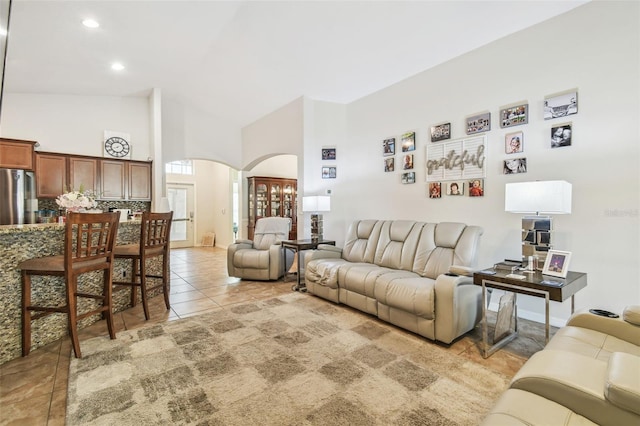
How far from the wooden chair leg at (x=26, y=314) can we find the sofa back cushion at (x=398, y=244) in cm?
330

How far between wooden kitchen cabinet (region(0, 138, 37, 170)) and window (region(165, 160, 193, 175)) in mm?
4546

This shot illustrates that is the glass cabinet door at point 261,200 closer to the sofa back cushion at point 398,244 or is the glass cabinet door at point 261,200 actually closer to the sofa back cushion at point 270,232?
the sofa back cushion at point 270,232

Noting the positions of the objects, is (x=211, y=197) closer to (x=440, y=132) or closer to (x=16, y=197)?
(x=16, y=197)

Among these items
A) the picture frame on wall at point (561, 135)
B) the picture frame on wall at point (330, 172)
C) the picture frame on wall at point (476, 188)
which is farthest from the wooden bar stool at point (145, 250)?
the picture frame on wall at point (561, 135)

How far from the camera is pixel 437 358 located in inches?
90.8

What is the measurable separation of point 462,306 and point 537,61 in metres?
2.59

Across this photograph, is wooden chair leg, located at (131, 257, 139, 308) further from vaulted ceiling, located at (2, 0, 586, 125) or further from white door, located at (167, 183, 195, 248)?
white door, located at (167, 183, 195, 248)

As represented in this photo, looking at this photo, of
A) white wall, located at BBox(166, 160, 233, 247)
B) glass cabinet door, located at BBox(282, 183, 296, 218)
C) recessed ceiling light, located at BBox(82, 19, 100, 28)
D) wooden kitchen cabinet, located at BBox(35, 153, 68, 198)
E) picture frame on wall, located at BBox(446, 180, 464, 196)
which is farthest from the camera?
white wall, located at BBox(166, 160, 233, 247)

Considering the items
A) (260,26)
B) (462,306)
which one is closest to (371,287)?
(462,306)

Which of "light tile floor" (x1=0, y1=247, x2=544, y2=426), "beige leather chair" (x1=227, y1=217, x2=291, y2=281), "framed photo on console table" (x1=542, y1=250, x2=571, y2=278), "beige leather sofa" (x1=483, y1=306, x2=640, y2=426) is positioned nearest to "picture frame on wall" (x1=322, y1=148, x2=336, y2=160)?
"beige leather chair" (x1=227, y1=217, x2=291, y2=281)

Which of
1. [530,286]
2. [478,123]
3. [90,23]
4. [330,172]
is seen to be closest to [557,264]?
[530,286]

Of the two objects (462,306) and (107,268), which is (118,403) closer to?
(107,268)

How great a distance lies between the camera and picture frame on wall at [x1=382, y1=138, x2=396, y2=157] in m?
4.36

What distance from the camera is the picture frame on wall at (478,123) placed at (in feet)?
11.1
